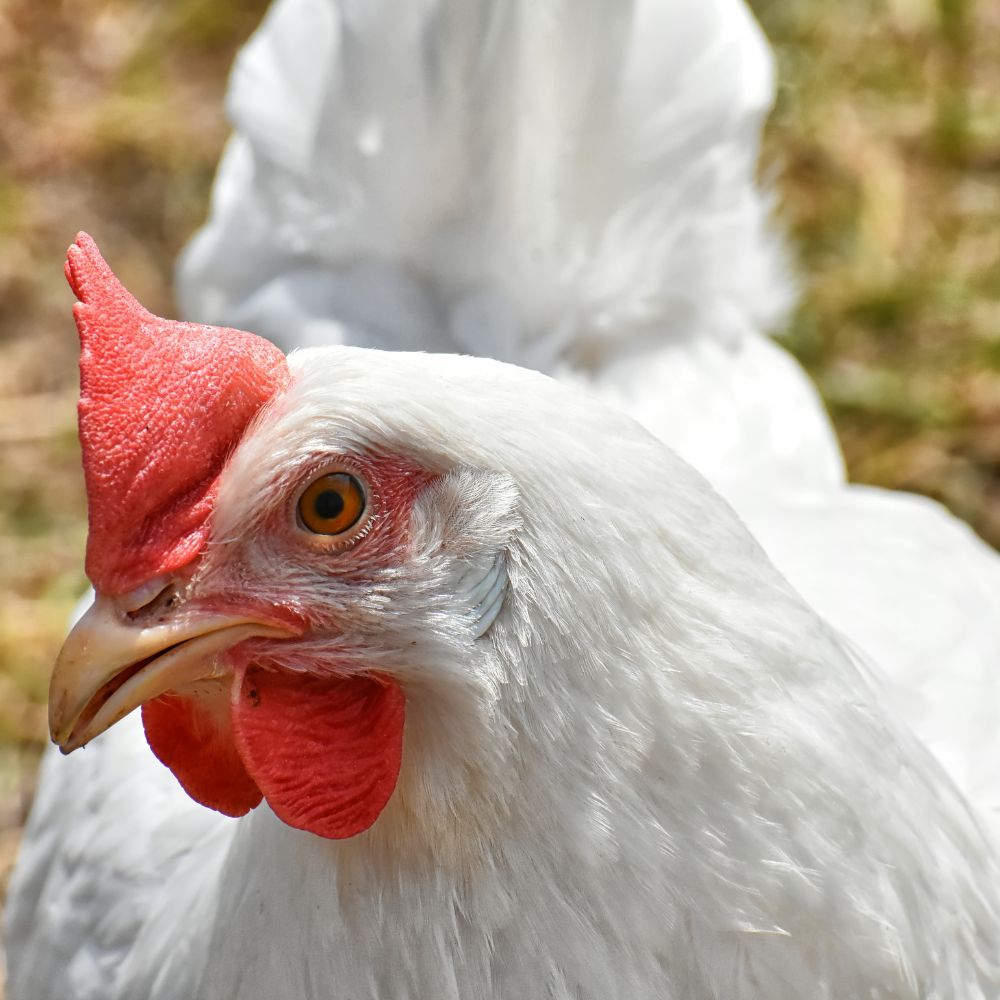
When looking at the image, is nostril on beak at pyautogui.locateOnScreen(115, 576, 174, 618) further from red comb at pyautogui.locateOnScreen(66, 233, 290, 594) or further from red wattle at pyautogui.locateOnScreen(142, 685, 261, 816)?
red wattle at pyautogui.locateOnScreen(142, 685, 261, 816)

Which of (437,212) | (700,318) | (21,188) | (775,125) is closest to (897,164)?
(775,125)

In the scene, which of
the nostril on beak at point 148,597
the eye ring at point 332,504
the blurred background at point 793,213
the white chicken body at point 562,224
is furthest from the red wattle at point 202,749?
the blurred background at point 793,213

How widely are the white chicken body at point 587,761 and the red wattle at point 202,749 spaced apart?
0.08 m

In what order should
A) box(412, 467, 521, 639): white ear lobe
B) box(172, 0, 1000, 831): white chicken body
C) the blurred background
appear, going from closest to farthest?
box(412, 467, 521, 639): white ear lobe, box(172, 0, 1000, 831): white chicken body, the blurred background

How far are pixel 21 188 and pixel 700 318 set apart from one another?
2.66m

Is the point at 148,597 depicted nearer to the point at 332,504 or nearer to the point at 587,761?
the point at 332,504

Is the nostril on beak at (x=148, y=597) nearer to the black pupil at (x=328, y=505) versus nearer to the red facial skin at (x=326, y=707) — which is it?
the red facial skin at (x=326, y=707)

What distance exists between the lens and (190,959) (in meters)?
1.73

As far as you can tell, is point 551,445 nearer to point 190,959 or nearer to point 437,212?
point 190,959

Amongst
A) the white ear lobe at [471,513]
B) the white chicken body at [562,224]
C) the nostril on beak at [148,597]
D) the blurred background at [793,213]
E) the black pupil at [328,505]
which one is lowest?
the blurred background at [793,213]

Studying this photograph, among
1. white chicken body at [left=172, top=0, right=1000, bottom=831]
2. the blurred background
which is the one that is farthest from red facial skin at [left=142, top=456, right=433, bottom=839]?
the blurred background

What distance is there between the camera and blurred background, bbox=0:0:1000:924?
3941 mm

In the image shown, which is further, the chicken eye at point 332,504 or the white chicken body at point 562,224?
the white chicken body at point 562,224

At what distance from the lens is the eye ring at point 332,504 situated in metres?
1.44
